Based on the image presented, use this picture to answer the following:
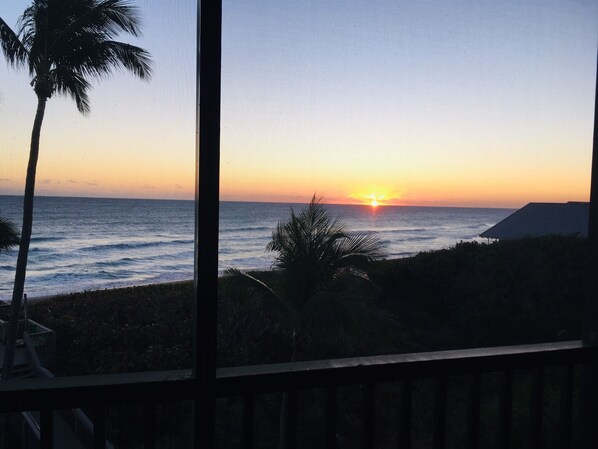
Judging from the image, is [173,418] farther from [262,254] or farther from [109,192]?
[109,192]

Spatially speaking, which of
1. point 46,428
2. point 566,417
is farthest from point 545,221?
point 46,428

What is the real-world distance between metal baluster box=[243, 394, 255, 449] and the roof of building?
2596 mm

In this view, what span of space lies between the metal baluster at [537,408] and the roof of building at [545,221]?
1.94m

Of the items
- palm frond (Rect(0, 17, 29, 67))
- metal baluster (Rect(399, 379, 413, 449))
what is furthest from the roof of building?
palm frond (Rect(0, 17, 29, 67))

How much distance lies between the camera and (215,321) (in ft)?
3.17

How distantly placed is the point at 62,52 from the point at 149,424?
8.71 feet

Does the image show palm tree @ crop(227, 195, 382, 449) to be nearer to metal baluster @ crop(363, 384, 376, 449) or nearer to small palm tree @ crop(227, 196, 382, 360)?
small palm tree @ crop(227, 196, 382, 360)

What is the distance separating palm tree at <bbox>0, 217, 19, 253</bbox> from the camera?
3.60 metres

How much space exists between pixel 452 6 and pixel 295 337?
368 centimetres

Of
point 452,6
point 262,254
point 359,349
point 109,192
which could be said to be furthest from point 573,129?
point 359,349

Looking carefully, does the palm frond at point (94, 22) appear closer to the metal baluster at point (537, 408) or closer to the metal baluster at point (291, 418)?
the metal baluster at point (291, 418)

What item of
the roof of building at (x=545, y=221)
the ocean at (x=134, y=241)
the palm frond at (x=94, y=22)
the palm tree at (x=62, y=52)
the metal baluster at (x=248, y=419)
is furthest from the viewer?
the ocean at (x=134, y=241)

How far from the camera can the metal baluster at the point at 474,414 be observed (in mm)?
1155

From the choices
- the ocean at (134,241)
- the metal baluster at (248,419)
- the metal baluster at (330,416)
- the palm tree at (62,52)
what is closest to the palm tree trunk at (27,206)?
the palm tree at (62,52)
